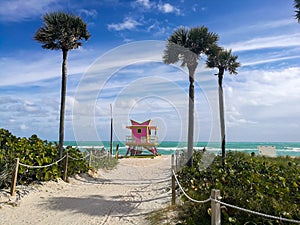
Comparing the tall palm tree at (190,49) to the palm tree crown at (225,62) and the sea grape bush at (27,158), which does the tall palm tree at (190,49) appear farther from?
the sea grape bush at (27,158)

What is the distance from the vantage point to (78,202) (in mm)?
7961

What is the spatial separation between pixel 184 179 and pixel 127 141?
21.5 m

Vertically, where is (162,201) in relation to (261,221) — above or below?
below

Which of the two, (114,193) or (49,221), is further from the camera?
(114,193)

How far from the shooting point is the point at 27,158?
9.15 metres

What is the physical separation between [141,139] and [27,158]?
825 inches

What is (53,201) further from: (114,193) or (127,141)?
(127,141)

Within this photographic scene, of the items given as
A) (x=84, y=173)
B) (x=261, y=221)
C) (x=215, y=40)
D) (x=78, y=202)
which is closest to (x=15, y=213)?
(x=78, y=202)

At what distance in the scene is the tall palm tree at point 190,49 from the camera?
11844 millimetres

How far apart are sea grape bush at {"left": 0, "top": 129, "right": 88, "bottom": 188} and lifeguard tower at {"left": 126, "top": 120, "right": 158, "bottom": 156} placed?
18045 millimetres

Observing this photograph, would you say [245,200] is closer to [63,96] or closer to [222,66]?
[63,96]

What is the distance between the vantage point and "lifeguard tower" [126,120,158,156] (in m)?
29.7

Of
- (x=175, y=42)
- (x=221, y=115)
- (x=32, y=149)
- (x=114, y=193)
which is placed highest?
(x=175, y=42)

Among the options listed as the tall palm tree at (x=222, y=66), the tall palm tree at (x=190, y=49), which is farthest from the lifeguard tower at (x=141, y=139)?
the tall palm tree at (x=190, y=49)
